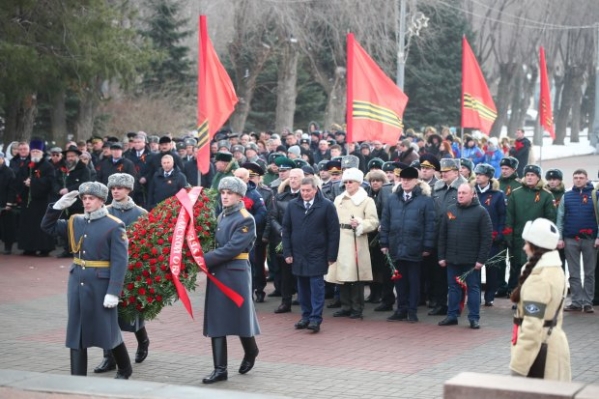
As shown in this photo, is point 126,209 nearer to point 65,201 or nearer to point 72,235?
point 65,201

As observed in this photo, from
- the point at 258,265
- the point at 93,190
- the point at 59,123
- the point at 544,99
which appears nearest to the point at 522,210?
the point at 258,265

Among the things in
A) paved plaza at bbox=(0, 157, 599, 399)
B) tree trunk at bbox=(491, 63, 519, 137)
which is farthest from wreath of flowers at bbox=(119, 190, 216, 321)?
tree trunk at bbox=(491, 63, 519, 137)

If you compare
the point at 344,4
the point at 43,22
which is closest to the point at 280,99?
the point at 344,4

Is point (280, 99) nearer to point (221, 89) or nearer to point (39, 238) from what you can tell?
point (39, 238)

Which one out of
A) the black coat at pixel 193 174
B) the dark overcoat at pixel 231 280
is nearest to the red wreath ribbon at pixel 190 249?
the dark overcoat at pixel 231 280

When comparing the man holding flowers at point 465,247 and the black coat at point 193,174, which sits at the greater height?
the black coat at point 193,174

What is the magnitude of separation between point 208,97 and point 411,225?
2.86 metres

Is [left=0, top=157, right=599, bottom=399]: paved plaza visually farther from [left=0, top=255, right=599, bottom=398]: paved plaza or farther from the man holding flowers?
the man holding flowers

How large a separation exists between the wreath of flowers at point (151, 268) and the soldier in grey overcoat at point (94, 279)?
413 millimetres

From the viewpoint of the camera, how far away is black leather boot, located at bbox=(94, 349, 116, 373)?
10203 mm

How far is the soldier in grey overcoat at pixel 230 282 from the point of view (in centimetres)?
984

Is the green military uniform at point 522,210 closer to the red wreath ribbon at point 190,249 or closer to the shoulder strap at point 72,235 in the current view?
the red wreath ribbon at point 190,249

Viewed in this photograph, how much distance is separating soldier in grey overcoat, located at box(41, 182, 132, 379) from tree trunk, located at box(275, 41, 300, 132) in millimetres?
30963

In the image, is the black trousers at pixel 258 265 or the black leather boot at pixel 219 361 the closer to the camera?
the black leather boot at pixel 219 361
